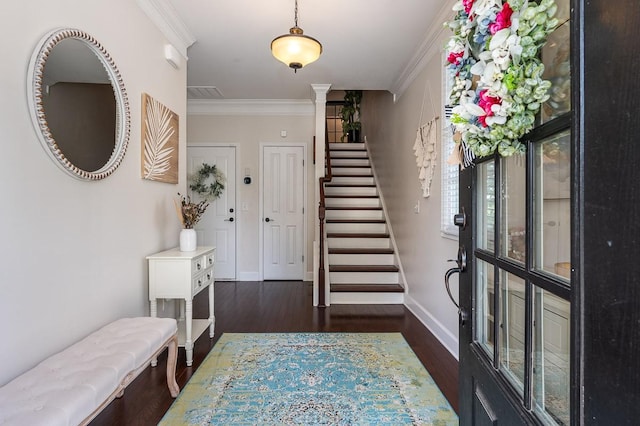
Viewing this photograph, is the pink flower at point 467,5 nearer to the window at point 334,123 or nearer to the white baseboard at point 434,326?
the white baseboard at point 434,326

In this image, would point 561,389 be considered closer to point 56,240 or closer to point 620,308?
point 620,308

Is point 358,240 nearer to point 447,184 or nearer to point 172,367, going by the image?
point 447,184

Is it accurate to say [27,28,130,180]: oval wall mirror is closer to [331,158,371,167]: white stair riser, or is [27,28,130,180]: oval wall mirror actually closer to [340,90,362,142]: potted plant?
[331,158,371,167]: white stair riser

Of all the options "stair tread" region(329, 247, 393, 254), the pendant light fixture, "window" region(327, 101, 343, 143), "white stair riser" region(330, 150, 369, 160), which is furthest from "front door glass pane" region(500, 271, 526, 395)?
"window" region(327, 101, 343, 143)

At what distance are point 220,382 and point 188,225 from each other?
1183mm

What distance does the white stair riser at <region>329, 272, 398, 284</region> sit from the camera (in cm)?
418

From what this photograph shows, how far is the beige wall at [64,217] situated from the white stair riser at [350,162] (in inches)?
163

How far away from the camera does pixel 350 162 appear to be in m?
6.43

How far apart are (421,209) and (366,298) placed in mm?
1286

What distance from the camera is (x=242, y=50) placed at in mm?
3275

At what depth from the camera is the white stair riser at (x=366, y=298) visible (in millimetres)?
3947

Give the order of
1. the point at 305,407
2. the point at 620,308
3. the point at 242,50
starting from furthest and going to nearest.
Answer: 1. the point at 242,50
2. the point at 305,407
3. the point at 620,308

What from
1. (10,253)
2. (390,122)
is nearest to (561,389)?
(10,253)

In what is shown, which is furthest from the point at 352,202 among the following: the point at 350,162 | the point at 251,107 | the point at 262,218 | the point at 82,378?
the point at 82,378
